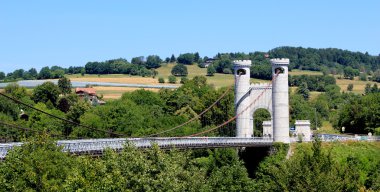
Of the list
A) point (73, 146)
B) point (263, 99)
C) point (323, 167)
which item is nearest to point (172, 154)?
point (73, 146)

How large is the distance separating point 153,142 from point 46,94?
100526 mm

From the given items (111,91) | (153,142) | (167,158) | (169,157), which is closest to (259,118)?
(153,142)

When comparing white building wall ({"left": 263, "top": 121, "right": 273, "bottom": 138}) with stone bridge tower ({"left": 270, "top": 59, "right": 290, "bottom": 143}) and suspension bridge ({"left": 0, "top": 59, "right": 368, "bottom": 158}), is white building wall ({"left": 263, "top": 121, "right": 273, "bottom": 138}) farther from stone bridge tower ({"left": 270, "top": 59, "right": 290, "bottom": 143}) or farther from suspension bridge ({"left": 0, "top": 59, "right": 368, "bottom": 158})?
stone bridge tower ({"left": 270, "top": 59, "right": 290, "bottom": 143})

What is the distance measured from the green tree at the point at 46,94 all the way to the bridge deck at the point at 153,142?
3185 inches

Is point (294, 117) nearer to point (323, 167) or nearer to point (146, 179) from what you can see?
point (323, 167)

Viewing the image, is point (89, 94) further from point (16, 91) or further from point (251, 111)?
point (251, 111)

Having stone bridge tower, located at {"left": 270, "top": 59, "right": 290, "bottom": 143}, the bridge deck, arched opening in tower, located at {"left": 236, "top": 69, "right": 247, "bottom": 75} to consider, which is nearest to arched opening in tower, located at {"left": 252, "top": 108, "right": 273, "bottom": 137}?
arched opening in tower, located at {"left": 236, "top": 69, "right": 247, "bottom": 75}

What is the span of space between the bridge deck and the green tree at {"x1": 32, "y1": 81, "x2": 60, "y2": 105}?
80892 mm

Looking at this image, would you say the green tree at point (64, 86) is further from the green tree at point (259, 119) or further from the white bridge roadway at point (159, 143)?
the white bridge roadway at point (159, 143)

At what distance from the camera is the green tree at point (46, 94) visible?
155m

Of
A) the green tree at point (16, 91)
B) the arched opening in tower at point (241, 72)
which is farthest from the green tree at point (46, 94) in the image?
the arched opening in tower at point (241, 72)

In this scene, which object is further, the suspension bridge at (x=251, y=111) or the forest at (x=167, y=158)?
the suspension bridge at (x=251, y=111)

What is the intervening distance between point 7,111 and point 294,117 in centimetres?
4344

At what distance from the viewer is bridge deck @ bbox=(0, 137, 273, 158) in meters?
57.8
